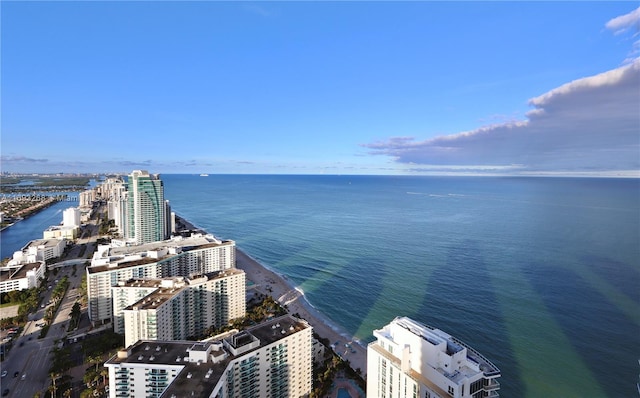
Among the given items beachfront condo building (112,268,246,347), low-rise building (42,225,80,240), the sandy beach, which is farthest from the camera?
low-rise building (42,225,80,240)

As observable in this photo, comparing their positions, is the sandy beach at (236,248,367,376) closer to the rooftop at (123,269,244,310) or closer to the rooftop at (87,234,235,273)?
the rooftop at (87,234,235,273)

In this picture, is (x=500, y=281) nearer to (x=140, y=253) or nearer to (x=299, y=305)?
(x=299, y=305)

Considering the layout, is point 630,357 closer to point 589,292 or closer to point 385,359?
point 589,292

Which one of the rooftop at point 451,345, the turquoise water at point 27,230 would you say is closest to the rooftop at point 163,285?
the rooftop at point 451,345

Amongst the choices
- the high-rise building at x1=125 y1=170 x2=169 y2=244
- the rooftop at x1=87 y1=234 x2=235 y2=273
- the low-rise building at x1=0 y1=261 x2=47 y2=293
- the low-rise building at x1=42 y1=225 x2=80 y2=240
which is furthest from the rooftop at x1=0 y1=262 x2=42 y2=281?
the low-rise building at x1=42 y1=225 x2=80 y2=240

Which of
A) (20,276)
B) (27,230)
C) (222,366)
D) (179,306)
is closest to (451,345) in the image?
(222,366)

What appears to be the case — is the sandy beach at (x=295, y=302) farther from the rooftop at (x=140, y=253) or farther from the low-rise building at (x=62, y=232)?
the low-rise building at (x=62, y=232)
